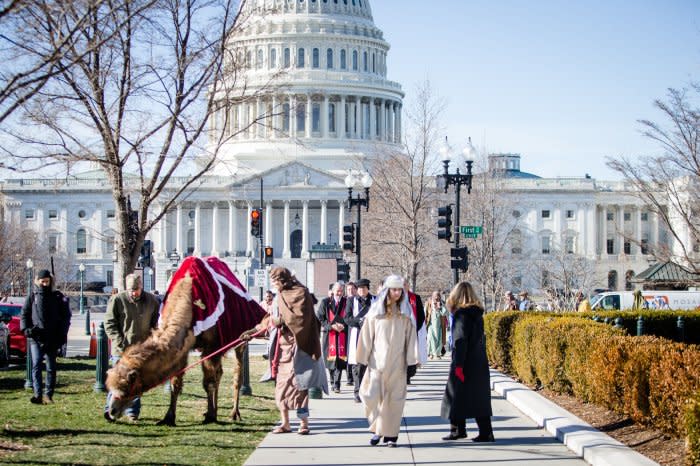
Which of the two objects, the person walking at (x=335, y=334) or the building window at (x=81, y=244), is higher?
the building window at (x=81, y=244)

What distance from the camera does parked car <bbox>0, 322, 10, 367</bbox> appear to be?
21.8 meters

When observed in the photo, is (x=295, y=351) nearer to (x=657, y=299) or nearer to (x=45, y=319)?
(x=45, y=319)

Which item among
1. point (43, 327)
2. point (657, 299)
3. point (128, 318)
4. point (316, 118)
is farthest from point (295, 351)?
point (316, 118)

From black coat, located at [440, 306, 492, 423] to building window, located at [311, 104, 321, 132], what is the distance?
10882cm

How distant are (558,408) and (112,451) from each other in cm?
582

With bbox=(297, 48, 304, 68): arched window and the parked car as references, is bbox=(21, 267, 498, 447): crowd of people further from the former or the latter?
bbox=(297, 48, 304, 68): arched window

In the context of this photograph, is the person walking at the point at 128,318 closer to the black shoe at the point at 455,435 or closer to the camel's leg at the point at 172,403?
the camel's leg at the point at 172,403

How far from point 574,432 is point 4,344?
12.8m

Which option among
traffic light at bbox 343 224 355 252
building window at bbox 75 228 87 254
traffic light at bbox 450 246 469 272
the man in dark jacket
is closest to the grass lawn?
the man in dark jacket

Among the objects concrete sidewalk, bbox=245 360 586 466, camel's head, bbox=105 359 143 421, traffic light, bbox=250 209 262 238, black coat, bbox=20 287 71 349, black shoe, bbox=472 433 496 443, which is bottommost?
concrete sidewalk, bbox=245 360 586 466

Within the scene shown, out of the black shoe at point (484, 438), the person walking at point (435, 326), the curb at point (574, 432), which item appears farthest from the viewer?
the person walking at point (435, 326)

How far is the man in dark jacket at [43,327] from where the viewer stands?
51.0 feet

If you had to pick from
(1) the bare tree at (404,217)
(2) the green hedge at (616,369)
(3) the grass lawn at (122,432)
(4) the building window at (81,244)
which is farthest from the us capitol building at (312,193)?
(3) the grass lawn at (122,432)

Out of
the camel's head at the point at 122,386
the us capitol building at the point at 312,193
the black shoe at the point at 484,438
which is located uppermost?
the us capitol building at the point at 312,193
